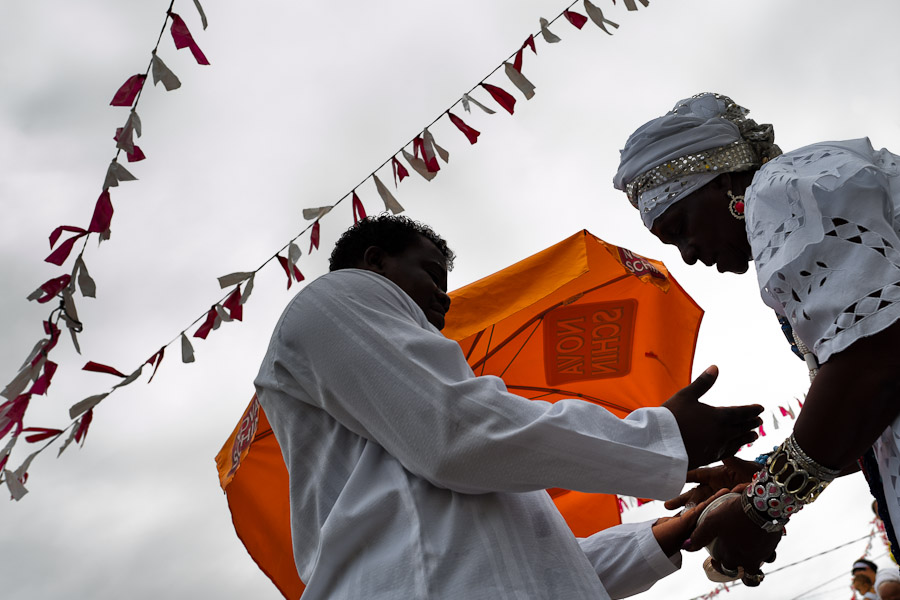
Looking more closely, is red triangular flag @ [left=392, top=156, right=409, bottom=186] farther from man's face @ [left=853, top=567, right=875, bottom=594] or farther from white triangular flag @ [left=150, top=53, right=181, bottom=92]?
man's face @ [left=853, top=567, right=875, bottom=594]

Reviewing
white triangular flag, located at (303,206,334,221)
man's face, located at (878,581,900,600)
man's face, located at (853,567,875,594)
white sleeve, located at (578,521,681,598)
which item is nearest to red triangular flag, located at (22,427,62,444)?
white triangular flag, located at (303,206,334,221)

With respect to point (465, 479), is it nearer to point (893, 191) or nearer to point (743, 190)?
point (893, 191)

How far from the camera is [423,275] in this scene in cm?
226

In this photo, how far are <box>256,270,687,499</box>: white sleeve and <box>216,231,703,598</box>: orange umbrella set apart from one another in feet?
8.78

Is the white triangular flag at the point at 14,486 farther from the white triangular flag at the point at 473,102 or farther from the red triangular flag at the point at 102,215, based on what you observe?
the white triangular flag at the point at 473,102

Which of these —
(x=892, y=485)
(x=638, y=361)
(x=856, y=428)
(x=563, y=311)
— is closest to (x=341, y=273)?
(x=856, y=428)

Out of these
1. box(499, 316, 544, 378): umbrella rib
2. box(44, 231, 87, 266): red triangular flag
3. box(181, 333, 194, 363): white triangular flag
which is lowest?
box(499, 316, 544, 378): umbrella rib

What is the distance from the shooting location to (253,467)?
4.40m

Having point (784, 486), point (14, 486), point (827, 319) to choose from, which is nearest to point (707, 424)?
point (784, 486)

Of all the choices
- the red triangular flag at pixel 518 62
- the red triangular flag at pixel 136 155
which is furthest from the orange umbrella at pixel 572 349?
the red triangular flag at pixel 136 155

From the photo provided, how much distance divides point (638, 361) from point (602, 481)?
372 cm

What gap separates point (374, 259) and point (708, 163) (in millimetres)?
973

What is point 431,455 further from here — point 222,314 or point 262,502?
point 262,502

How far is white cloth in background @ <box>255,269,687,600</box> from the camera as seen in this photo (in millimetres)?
1485
